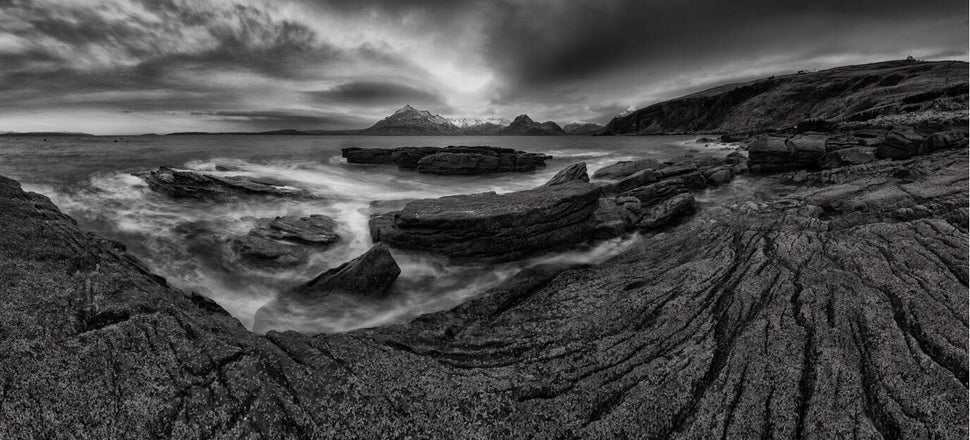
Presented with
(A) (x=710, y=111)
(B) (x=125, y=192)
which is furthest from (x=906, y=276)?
(A) (x=710, y=111)

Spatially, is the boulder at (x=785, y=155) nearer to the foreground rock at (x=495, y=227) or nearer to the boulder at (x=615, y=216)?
the boulder at (x=615, y=216)

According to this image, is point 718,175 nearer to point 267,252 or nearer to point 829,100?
point 267,252

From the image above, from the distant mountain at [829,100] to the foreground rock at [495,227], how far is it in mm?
49188

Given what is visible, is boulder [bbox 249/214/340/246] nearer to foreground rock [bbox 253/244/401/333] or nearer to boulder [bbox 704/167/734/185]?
foreground rock [bbox 253/244/401/333]

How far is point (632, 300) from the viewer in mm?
8102

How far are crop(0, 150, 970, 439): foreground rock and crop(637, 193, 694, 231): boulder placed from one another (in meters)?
6.80

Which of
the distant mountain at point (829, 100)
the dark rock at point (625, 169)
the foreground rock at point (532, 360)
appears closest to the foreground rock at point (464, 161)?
the dark rock at point (625, 169)

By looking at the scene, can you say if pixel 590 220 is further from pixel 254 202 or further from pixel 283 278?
pixel 254 202

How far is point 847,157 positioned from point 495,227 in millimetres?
22279

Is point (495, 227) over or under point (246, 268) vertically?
over

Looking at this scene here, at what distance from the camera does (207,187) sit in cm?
2064

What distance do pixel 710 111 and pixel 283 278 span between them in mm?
189386

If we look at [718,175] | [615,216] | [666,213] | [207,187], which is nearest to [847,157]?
[718,175]

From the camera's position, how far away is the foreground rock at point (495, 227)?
42.4 feet
